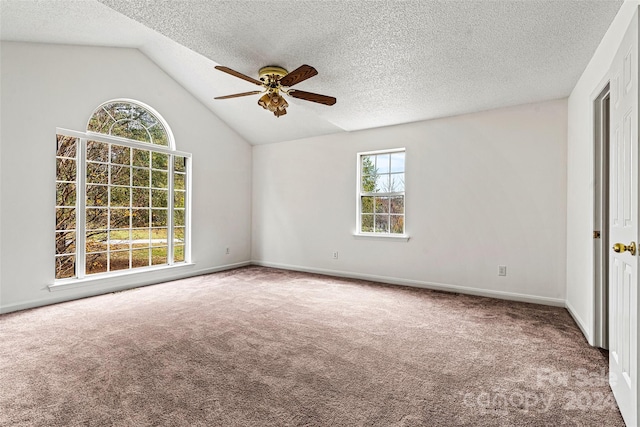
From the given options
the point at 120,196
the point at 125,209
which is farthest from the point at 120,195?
the point at 125,209

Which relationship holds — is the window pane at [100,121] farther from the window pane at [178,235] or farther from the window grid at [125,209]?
the window pane at [178,235]

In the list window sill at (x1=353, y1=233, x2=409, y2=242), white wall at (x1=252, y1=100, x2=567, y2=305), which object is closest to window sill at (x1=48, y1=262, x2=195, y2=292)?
white wall at (x1=252, y1=100, x2=567, y2=305)

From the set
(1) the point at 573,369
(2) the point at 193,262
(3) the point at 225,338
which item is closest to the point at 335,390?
(3) the point at 225,338

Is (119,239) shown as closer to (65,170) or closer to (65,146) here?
(65,170)

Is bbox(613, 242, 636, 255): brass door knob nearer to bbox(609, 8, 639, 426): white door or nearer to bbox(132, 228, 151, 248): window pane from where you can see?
bbox(609, 8, 639, 426): white door

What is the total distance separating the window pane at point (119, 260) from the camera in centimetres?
453

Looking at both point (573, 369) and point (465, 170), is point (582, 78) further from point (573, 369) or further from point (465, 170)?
point (573, 369)

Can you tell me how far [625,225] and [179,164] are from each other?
17.8 feet

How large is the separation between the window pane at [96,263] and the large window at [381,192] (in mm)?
3727

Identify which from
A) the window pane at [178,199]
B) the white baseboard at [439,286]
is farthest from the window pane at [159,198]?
the white baseboard at [439,286]

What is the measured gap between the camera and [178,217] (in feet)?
17.6

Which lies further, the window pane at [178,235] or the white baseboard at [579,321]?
the window pane at [178,235]

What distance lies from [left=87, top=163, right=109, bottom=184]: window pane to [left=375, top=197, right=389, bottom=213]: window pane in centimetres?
394

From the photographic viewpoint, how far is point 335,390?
1.96 m
